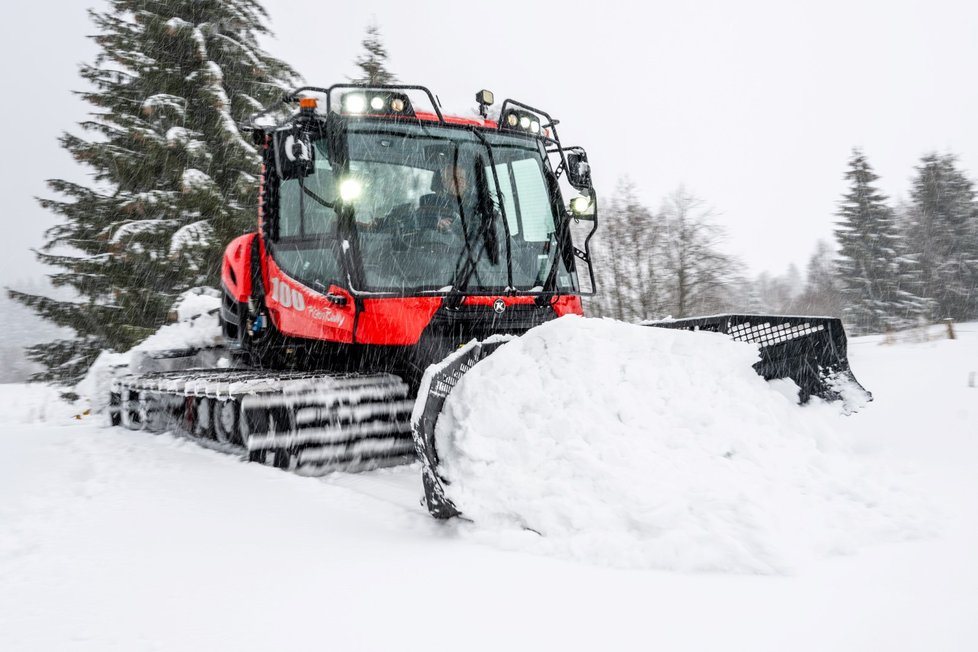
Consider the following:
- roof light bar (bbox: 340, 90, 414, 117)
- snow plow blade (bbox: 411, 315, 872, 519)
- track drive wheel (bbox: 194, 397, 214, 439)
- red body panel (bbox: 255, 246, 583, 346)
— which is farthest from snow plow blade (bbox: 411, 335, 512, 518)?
track drive wheel (bbox: 194, 397, 214, 439)

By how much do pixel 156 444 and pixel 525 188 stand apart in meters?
3.71

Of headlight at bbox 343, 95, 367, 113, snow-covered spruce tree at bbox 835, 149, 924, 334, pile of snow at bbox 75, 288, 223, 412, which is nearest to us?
headlight at bbox 343, 95, 367, 113

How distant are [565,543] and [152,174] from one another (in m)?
14.3

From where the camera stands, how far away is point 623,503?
9.44ft

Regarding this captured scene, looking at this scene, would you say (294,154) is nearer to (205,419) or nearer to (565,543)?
(205,419)

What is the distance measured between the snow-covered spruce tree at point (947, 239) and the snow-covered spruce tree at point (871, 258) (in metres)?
1.60

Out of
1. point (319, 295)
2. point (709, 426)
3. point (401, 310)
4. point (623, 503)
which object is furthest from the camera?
point (319, 295)

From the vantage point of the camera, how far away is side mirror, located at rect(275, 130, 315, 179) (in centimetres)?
453

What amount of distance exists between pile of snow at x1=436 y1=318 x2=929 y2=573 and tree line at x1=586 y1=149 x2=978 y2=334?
54.7 feet

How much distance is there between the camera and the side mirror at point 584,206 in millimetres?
5457

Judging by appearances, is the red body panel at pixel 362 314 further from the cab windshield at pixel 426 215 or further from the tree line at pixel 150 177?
the tree line at pixel 150 177

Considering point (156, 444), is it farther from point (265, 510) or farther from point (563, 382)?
point (563, 382)

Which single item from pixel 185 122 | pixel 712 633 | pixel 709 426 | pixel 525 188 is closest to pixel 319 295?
pixel 525 188

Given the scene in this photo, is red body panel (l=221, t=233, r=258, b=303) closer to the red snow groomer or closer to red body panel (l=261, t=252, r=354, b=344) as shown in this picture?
red body panel (l=261, t=252, r=354, b=344)
